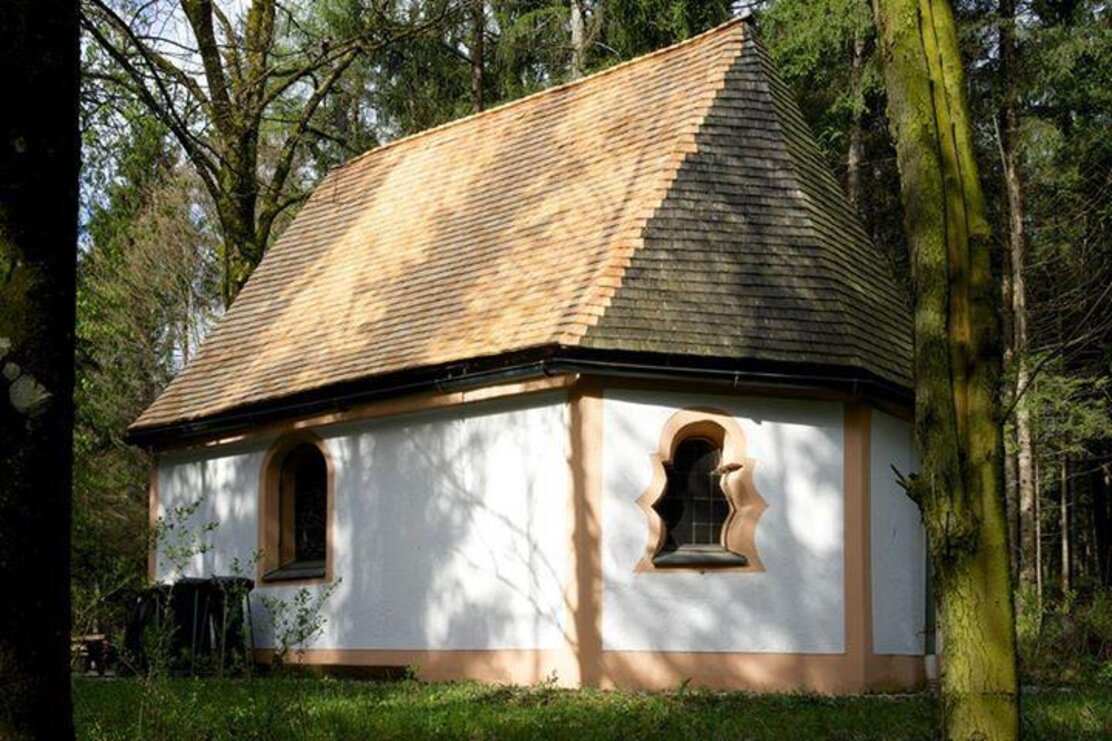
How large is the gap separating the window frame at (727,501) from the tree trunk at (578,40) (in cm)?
1472

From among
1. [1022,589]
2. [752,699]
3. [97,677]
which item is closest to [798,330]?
[752,699]

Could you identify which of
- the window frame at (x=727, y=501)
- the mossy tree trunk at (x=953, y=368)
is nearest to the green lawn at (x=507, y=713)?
the window frame at (x=727, y=501)

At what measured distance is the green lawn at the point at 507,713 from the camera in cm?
752

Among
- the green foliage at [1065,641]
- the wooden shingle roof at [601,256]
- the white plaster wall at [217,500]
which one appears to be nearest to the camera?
the wooden shingle roof at [601,256]

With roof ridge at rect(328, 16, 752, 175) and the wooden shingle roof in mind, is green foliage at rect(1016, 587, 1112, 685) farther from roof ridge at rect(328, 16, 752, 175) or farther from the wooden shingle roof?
roof ridge at rect(328, 16, 752, 175)

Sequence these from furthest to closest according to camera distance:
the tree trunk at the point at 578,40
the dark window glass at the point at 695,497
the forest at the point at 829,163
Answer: the tree trunk at the point at 578,40
the forest at the point at 829,163
the dark window glass at the point at 695,497

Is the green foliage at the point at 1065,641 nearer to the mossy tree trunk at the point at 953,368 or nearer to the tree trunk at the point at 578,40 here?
the mossy tree trunk at the point at 953,368

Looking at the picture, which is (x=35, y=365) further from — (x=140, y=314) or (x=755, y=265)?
(x=140, y=314)

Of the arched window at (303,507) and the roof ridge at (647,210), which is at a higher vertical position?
the roof ridge at (647,210)

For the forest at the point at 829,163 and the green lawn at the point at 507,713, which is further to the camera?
the forest at the point at 829,163

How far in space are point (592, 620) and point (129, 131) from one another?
573 centimetres

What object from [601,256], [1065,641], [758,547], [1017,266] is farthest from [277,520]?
[1017,266]

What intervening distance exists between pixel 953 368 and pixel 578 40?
21.3 metres

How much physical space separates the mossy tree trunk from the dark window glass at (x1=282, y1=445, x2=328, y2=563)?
406 inches
